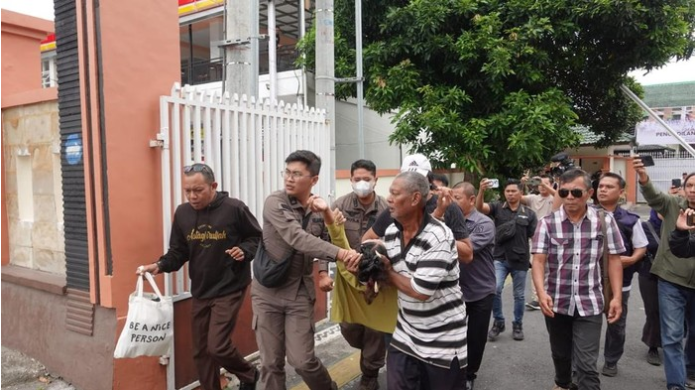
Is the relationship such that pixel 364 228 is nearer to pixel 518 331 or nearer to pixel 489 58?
pixel 518 331

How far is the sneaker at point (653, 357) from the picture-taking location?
4.49 meters

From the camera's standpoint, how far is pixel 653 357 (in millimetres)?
4551

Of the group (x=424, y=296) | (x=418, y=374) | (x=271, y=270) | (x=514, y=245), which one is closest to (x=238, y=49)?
(x=271, y=270)

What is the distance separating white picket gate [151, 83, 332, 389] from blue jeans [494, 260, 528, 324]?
7.97 ft

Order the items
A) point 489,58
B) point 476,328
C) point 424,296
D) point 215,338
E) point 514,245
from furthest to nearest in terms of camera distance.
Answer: point 489,58, point 514,245, point 476,328, point 215,338, point 424,296

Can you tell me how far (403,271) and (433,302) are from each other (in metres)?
0.22

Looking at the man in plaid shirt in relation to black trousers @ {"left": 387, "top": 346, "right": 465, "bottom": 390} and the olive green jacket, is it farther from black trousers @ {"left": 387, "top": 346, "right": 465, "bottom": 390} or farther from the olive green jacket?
black trousers @ {"left": 387, "top": 346, "right": 465, "bottom": 390}

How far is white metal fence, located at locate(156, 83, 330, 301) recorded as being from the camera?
3678 mm

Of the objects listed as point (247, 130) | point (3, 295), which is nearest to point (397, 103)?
point (247, 130)

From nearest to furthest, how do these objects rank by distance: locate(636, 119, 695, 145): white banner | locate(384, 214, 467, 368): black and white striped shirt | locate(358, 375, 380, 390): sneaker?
locate(384, 214, 467, 368): black and white striped shirt < locate(358, 375, 380, 390): sneaker < locate(636, 119, 695, 145): white banner

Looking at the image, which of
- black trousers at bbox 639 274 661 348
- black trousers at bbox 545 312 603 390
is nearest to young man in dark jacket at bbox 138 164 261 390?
black trousers at bbox 545 312 603 390

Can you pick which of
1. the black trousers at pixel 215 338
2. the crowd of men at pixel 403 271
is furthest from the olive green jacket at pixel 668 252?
the black trousers at pixel 215 338

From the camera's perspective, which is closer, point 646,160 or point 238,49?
point 646,160

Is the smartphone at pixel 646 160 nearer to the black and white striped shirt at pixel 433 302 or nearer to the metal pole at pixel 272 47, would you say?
the black and white striped shirt at pixel 433 302
